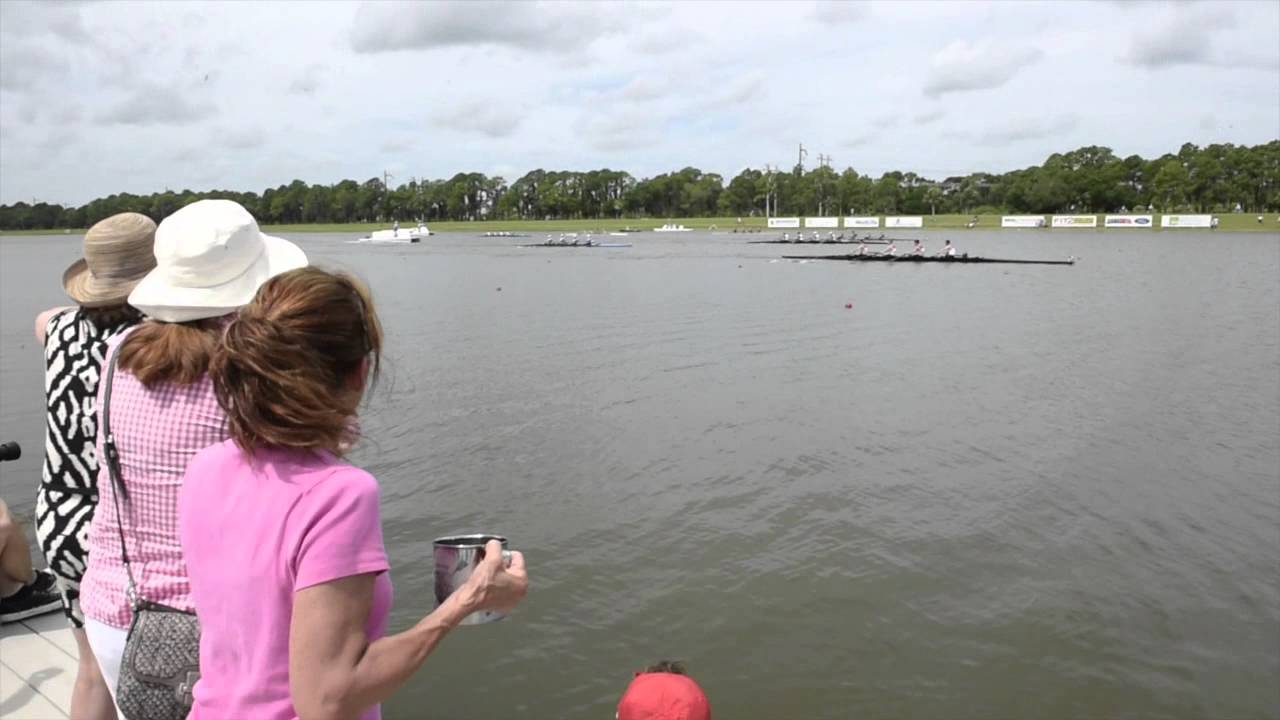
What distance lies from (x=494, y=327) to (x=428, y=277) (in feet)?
78.2

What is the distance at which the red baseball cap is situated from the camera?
377 centimetres

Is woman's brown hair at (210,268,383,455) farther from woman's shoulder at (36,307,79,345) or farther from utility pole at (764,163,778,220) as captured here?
utility pole at (764,163,778,220)

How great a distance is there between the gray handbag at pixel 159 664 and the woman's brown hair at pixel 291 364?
2.86 ft

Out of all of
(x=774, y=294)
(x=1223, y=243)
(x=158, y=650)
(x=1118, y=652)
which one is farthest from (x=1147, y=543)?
(x=1223, y=243)

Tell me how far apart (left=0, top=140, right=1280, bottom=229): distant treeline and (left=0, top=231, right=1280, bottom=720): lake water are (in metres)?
104

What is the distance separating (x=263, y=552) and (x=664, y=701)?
2.36m

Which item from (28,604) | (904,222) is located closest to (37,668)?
(28,604)

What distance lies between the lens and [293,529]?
183cm

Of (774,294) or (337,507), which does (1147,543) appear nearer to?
(337,507)

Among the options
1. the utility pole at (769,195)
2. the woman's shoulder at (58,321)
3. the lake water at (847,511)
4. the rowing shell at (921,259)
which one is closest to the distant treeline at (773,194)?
the utility pole at (769,195)

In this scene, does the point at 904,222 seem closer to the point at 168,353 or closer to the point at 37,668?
the point at 37,668

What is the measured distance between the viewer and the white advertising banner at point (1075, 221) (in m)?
113

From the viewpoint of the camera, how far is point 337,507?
1841 millimetres

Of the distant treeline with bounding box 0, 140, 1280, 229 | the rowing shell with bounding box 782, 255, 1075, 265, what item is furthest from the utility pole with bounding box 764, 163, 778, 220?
the rowing shell with bounding box 782, 255, 1075, 265
